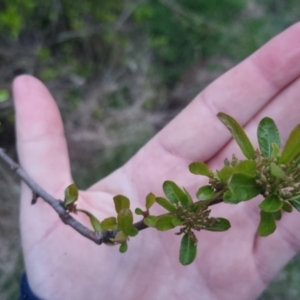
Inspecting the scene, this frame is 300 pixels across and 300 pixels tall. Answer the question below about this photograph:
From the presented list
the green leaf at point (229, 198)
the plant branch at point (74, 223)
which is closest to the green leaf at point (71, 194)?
the plant branch at point (74, 223)

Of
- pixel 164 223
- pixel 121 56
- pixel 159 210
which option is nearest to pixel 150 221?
pixel 164 223

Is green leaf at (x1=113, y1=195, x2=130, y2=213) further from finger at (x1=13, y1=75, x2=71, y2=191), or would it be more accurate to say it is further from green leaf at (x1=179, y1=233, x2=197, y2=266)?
finger at (x1=13, y1=75, x2=71, y2=191)

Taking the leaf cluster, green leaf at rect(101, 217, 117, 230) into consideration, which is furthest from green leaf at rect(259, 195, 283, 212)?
green leaf at rect(101, 217, 117, 230)

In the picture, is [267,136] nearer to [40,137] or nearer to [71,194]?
[71,194]

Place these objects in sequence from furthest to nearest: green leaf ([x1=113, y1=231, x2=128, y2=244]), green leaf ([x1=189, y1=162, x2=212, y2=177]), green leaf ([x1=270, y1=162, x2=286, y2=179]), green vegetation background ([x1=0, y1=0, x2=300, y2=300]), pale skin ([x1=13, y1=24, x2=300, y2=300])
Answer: green vegetation background ([x1=0, y1=0, x2=300, y2=300]) → pale skin ([x1=13, y1=24, x2=300, y2=300]) → green leaf ([x1=113, y1=231, x2=128, y2=244]) → green leaf ([x1=189, y1=162, x2=212, y2=177]) → green leaf ([x1=270, y1=162, x2=286, y2=179])

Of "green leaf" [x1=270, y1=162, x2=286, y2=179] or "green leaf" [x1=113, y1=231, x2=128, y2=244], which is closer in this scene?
"green leaf" [x1=270, y1=162, x2=286, y2=179]

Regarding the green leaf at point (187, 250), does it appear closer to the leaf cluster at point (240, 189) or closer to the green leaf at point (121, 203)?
the leaf cluster at point (240, 189)
